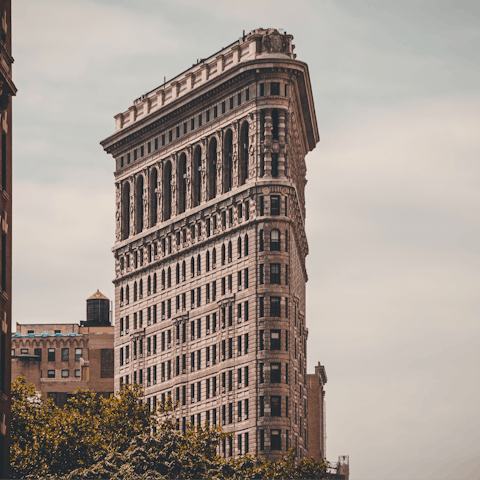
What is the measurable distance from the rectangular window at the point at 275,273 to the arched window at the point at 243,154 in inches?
490

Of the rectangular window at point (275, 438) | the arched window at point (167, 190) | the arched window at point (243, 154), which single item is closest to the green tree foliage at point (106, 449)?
the rectangular window at point (275, 438)

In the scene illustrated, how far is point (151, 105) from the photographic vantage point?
195 m

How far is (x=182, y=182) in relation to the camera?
189 m

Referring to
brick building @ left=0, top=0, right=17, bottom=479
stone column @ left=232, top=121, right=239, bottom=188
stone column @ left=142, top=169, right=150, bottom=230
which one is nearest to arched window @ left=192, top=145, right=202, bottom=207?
stone column @ left=232, top=121, right=239, bottom=188

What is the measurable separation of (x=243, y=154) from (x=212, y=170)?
7901 millimetres

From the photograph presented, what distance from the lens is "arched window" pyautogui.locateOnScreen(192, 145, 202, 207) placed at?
185625mm

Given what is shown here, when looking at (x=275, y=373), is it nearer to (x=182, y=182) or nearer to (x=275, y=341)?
(x=275, y=341)

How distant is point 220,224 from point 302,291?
17388 mm

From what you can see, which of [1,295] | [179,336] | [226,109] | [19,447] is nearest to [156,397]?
[179,336]

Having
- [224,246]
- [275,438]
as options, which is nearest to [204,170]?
[224,246]

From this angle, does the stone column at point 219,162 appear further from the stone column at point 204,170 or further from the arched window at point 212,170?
the stone column at point 204,170

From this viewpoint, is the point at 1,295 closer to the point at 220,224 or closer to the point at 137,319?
the point at 220,224

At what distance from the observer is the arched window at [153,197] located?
19412 centimetres

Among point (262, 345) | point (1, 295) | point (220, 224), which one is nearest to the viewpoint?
point (1, 295)
